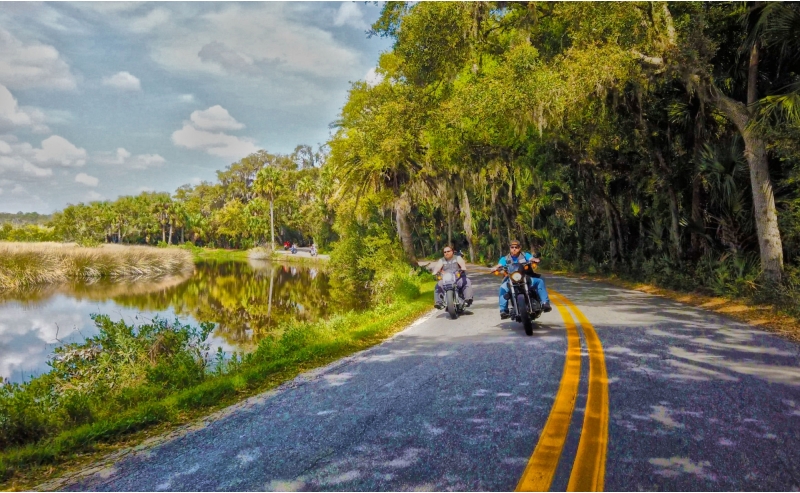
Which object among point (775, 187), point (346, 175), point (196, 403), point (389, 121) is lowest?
point (196, 403)

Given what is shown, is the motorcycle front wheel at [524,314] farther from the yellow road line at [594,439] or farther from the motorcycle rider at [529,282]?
the yellow road line at [594,439]

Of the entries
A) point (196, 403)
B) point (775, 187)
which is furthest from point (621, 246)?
point (196, 403)

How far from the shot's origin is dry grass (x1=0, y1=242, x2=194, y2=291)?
83.0 feet

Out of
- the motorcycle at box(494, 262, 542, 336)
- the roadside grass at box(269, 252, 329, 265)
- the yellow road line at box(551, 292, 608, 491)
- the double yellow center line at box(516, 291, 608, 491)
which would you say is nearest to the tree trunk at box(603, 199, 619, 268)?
the motorcycle at box(494, 262, 542, 336)

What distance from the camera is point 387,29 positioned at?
18.7 metres

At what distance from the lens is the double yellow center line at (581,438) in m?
2.93

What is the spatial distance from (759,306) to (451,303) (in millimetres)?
6861

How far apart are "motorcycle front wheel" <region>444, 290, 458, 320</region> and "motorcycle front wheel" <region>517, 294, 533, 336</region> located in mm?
2306

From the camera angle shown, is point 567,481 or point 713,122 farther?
point 713,122

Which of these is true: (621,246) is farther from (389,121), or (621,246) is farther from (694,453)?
(694,453)

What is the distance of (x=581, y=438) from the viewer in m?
3.52

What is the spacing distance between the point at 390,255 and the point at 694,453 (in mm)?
19392

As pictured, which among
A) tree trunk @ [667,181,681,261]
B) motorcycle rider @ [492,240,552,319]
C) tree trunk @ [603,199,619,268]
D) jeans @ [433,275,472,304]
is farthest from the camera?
tree trunk @ [603,199,619,268]

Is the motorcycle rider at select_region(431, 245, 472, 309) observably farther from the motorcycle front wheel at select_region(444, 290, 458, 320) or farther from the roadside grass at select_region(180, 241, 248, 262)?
the roadside grass at select_region(180, 241, 248, 262)
